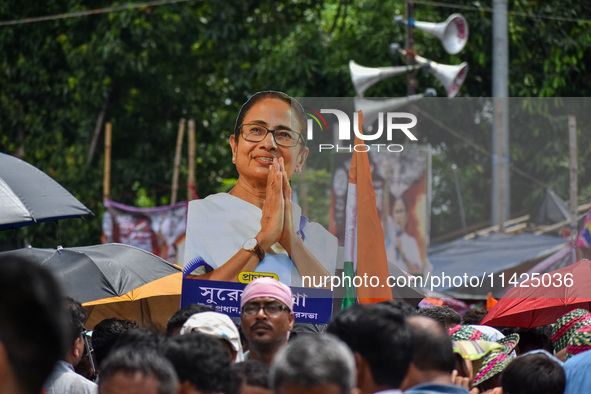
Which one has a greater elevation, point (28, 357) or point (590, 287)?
point (28, 357)

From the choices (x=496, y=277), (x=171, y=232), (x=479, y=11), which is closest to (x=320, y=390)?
(x=496, y=277)

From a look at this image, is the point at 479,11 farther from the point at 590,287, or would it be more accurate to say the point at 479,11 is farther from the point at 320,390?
the point at 320,390

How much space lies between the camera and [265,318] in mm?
4504

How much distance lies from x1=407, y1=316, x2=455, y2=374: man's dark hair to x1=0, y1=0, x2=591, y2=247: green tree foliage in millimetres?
11566

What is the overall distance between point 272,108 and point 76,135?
1569cm

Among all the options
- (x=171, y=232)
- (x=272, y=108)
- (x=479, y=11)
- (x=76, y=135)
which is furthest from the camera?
(x=76, y=135)

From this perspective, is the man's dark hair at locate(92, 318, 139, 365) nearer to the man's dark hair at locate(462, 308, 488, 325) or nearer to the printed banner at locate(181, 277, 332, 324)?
the printed banner at locate(181, 277, 332, 324)

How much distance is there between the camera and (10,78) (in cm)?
1977

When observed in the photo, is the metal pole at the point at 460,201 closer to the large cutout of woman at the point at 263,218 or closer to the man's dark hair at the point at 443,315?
the man's dark hair at the point at 443,315

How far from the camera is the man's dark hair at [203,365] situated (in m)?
3.16

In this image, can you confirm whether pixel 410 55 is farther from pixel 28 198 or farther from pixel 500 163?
pixel 28 198

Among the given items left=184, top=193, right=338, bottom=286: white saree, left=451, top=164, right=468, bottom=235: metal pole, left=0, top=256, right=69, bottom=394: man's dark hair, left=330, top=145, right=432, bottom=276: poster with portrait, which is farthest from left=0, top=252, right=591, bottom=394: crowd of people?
left=451, top=164, right=468, bottom=235: metal pole

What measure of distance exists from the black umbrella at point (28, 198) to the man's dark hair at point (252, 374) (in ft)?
9.03

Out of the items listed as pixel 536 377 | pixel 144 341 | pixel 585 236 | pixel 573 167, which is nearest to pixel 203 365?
pixel 144 341
